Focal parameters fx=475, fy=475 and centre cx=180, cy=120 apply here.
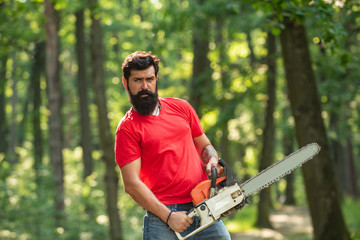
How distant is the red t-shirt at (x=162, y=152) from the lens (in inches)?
126

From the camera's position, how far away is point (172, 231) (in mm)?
3205

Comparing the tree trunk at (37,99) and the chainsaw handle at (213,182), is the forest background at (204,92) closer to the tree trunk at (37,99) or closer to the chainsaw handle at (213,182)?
the tree trunk at (37,99)

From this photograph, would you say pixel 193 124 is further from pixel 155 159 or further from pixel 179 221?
pixel 179 221

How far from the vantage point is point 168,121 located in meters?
3.30

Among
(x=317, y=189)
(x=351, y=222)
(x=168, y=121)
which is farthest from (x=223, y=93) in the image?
(x=168, y=121)

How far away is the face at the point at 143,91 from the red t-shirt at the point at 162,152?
2.6 inches

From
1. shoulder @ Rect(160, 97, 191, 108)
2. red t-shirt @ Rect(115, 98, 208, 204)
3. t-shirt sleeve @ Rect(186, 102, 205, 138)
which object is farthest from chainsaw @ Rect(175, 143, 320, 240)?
shoulder @ Rect(160, 97, 191, 108)

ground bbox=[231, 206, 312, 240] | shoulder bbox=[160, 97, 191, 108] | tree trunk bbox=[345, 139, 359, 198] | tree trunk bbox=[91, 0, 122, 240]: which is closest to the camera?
shoulder bbox=[160, 97, 191, 108]

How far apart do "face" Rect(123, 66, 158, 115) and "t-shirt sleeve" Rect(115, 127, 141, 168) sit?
203mm

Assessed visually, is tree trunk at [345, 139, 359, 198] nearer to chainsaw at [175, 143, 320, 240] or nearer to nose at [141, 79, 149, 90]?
chainsaw at [175, 143, 320, 240]

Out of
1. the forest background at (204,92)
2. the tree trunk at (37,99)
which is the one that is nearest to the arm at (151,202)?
the forest background at (204,92)

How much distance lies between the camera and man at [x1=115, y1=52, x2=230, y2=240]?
3.13 meters

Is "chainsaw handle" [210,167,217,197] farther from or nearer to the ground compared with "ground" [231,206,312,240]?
farther from the ground

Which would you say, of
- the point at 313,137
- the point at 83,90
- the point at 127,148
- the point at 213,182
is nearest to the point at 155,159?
the point at 127,148
